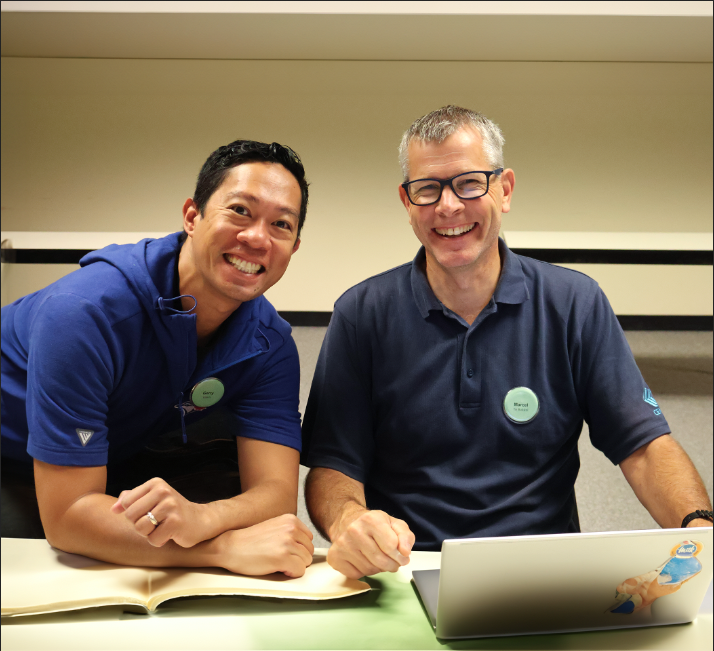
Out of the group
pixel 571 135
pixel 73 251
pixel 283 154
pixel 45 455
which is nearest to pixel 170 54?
pixel 73 251

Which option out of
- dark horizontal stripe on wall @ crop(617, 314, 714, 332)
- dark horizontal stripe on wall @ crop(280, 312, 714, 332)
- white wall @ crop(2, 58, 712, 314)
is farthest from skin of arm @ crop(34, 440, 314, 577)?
dark horizontal stripe on wall @ crop(617, 314, 714, 332)

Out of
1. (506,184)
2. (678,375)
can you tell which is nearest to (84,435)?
(506,184)

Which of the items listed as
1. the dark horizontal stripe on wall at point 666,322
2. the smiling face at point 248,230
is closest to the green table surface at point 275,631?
the smiling face at point 248,230

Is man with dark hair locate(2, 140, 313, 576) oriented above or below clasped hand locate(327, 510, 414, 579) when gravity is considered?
above

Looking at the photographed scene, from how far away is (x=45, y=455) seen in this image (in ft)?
3.13

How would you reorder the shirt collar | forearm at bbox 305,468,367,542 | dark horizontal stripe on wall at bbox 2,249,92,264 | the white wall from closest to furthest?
forearm at bbox 305,468,367,542 < the shirt collar < dark horizontal stripe on wall at bbox 2,249,92,264 < the white wall

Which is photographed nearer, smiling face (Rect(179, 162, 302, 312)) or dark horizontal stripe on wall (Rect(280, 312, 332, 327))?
smiling face (Rect(179, 162, 302, 312))

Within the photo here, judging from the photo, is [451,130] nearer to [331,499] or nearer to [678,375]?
[331,499]

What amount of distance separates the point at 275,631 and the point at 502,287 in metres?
0.81

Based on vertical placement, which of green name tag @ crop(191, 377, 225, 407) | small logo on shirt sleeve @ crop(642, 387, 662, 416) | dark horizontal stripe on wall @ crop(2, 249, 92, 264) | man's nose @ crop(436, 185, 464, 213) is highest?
dark horizontal stripe on wall @ crop(2, 249, 92, 264)

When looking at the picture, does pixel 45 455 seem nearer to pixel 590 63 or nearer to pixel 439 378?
pixel 439 378

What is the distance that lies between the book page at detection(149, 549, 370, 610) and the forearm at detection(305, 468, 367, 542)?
15 cm

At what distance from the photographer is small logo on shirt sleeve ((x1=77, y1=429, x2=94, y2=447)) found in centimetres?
98

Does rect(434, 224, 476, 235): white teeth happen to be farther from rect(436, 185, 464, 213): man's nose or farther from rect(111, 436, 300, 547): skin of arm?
rect(111, 436, 300, 547): skin of arm
